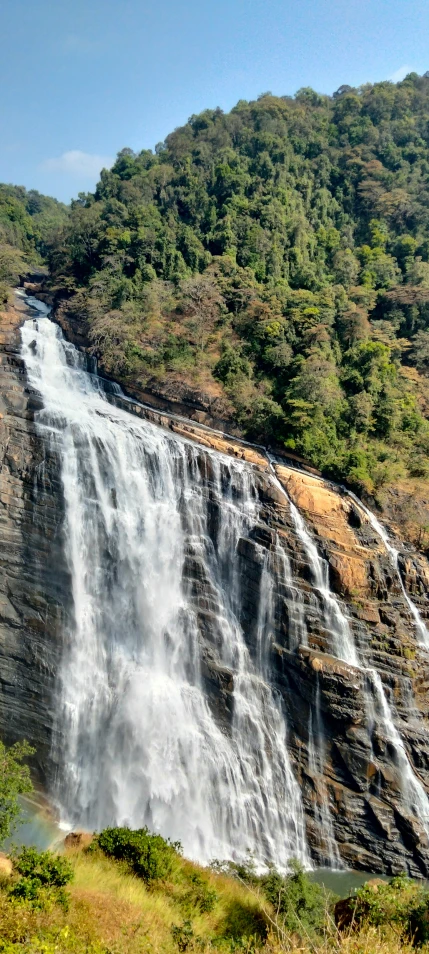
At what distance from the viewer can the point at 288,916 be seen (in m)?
11.3

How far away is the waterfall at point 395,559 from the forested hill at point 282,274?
100 centimetres

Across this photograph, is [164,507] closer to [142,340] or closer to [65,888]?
[142,340]

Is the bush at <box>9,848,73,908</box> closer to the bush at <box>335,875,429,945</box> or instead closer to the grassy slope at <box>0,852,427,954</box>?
the grassy slope at <box>0,852,427,954</box>

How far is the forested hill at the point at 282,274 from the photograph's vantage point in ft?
91.2

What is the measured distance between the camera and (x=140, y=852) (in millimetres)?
11938

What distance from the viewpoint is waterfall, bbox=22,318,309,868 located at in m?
18.8

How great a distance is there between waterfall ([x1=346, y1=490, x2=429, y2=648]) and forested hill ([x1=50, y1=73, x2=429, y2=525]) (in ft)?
3.29

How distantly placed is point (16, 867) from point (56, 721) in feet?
31.5

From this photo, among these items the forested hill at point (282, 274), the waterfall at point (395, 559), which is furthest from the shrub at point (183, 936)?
the forested hill at point (282, 274)

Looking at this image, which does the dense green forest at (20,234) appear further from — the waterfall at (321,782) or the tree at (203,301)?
the waterfall at (321,782)

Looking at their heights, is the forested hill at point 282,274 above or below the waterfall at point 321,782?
above

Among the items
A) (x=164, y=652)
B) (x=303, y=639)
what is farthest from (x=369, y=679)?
(x=164, y=652)

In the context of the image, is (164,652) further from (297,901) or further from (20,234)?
(20,234)

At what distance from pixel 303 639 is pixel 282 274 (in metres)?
25.5
